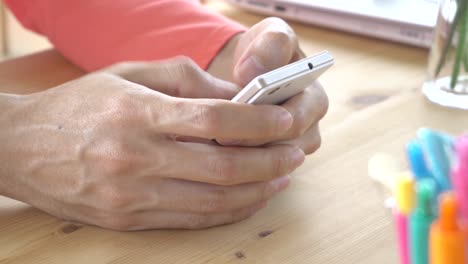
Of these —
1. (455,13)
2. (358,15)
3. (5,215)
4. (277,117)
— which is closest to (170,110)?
(277,117)

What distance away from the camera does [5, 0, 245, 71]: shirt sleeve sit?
96 centimetres

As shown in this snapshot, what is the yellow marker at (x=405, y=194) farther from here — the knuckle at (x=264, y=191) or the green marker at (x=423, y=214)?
the knuckle at (x=264, y=191)

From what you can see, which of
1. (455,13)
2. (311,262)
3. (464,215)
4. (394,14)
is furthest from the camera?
(394,14)

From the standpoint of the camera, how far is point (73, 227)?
0.69 metres

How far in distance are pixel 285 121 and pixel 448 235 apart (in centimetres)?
31

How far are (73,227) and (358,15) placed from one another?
24.5 inches

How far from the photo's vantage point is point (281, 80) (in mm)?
625

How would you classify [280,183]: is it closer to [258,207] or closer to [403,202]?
[258,207]

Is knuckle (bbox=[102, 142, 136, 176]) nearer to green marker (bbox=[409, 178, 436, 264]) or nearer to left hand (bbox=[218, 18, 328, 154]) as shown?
left hand (bbox=[218, 18, 328, 154])

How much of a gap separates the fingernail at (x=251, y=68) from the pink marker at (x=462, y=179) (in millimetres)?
389

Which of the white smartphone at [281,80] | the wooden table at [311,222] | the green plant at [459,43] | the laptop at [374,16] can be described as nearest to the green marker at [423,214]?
the wooden table at [311,222]

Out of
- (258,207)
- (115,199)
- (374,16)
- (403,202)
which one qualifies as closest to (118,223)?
(115,199)

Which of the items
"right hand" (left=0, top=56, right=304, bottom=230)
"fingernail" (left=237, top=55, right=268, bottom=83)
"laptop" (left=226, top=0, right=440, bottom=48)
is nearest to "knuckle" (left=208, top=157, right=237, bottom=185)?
"right hand" (left=0, top=56, right=304, bottom=230)

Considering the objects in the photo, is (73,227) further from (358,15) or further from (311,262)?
(358,15)
